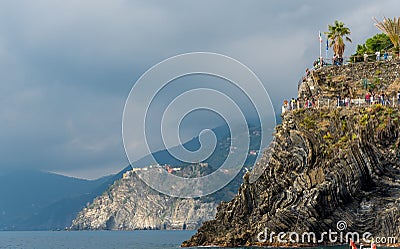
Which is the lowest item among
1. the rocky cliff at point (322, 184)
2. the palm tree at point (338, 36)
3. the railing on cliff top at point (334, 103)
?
the rocky cliff at point (322, 184)

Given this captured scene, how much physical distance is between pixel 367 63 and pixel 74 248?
7506 centimetres

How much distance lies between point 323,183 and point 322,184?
0.69 feet

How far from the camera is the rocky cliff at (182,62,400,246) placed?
7150cm

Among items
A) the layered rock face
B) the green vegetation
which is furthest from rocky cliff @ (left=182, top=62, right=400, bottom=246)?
the green vegetation

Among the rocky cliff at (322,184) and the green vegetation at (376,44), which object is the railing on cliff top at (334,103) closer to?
the rocky cliff at (322,184)

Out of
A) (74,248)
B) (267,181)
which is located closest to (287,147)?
(267,181)

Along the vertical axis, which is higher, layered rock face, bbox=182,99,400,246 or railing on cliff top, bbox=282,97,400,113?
railing on cliff top, bbox=282,97,400,113

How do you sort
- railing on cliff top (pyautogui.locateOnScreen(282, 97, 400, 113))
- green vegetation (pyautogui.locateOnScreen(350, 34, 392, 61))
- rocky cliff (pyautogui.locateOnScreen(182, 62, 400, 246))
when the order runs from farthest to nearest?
1. green vegetation (pyautogui.locateOnScreen(350, 34, 392, 61))
2. railing on cliff top (pyautogui.locateOnScreen(282, 97, 400, 113))
3. rocky cliff (pyautogui.locateOnScreen(182, 62, 400, 246))

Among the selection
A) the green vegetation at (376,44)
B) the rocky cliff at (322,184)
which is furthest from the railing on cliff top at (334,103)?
the green vegetation at (376,44)

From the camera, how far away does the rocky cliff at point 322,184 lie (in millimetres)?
71500

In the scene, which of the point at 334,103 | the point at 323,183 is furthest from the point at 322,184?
the point at 334,103

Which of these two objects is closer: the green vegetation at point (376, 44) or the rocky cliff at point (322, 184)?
the rocky cliff at point (322, 184)

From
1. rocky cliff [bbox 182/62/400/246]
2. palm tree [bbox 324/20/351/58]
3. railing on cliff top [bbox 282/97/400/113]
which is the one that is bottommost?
rocky cliff [bbox 182/62/400/246]

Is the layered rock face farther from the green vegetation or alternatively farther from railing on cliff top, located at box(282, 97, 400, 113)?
the green vegetation
